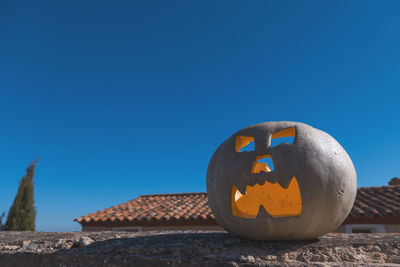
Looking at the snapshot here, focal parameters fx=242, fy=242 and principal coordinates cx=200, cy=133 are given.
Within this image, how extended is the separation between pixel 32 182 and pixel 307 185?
78.8ft

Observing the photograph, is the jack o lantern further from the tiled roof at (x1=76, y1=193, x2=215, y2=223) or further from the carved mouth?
the tiled roof at (x1=76, y1=193, x2=215, y2=223)

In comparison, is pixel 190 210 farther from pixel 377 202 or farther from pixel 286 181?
pixel 286 181

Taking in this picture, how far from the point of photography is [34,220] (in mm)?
19438

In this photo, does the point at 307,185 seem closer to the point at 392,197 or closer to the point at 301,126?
the point at 301,126

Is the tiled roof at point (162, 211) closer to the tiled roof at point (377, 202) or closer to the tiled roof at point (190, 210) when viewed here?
the tiled roof at point (190, 210)

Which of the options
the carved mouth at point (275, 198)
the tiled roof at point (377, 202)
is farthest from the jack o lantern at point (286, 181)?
the tiled roof at point (377, 202)

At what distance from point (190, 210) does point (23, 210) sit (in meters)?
16.4

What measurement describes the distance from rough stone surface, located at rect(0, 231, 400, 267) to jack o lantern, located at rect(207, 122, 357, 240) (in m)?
0.17

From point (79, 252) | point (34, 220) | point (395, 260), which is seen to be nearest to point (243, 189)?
point (395, 260)

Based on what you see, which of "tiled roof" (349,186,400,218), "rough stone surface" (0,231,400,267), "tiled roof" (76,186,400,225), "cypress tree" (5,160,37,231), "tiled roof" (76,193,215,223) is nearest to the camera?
"rough stone surface" (0,231,400,267)

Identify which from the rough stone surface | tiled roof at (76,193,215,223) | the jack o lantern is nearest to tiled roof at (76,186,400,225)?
tiled roof at (76,193,215,223)

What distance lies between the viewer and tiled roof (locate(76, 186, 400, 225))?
8047mm

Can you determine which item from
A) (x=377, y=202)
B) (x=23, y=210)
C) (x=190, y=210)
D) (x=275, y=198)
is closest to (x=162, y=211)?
(x=190, y=210)

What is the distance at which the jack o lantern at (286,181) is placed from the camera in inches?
96.4
